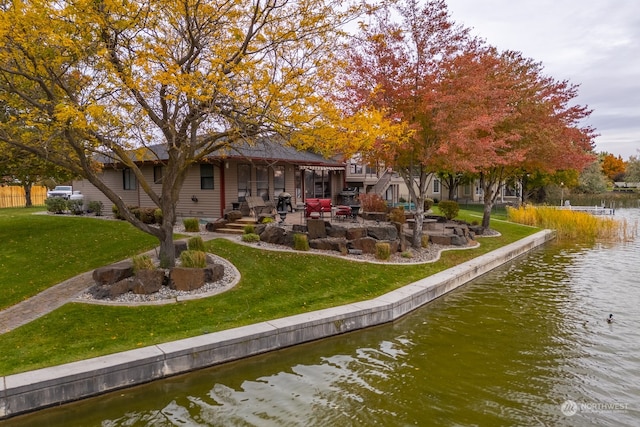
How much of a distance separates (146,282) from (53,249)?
241 inches

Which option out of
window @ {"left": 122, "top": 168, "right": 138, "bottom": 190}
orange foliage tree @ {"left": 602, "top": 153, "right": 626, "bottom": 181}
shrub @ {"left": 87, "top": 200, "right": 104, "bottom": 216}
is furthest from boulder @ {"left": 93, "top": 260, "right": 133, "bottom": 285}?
orange foliage tree @ {"left": 602, "top": 153, "right": 626, "bottom": 181}

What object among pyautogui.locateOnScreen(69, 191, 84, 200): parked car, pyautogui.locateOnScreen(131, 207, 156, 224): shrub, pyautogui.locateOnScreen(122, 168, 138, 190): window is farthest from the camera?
pyautogui.locateOnScreen(69, 191, 84, 200): parked car

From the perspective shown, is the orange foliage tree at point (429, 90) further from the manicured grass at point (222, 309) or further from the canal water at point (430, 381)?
the canal water at point (430, 381)

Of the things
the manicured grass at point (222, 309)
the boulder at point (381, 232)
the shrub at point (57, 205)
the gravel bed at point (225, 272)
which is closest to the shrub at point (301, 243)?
the gravel bed at point (225, 272)

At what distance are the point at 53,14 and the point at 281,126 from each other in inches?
180

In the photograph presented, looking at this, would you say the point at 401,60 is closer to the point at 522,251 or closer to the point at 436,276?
the point at 436,276

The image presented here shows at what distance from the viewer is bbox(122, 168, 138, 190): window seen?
22850mm

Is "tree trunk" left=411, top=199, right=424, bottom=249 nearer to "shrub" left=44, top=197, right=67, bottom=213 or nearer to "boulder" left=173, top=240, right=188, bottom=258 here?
"boulder" left=173, top=240, right=188, bottom=258

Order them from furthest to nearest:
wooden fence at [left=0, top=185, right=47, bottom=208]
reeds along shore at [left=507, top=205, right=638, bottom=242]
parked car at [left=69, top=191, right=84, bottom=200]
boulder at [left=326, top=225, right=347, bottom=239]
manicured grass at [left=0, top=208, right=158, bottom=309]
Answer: wooden fence at [left=0, top=185, right=47, bottom=208], parked car at [left=69, top=191, right=84, bottom=200], reeds along shore at [left=507, top=205, right=638, bottom=242], boulder at [left=326, top=225, right=347, bottom=239], manicured grass at [left=0, top=208, right=158, bottom=309]

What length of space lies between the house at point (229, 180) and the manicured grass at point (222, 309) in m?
5.96

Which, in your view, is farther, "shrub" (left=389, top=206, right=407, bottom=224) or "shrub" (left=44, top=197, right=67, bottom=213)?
"shrub" (left=44, top=197, right=67, bottom=213)

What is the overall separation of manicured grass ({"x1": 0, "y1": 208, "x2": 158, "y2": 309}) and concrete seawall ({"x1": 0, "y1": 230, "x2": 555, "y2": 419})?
4127 mm

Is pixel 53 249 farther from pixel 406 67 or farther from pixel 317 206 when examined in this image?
pixel 406 67

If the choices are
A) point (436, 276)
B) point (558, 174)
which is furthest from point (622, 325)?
point (558, 174)
